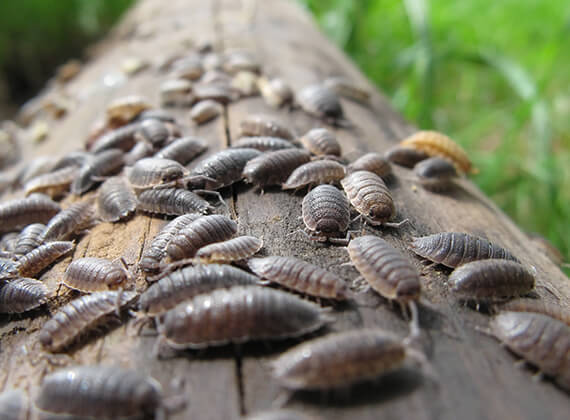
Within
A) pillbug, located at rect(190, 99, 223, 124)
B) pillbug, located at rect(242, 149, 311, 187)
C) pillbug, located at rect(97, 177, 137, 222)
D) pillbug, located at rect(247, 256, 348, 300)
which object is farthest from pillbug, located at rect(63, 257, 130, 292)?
pillbug, located at rect(190, 99, 223, 124)

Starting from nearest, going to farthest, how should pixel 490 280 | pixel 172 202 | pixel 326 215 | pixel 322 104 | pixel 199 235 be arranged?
1. pixel 490 280
2. pixel 199 235
3. pixel 326 215
4. pixel 172 202
5. pixel 322 104

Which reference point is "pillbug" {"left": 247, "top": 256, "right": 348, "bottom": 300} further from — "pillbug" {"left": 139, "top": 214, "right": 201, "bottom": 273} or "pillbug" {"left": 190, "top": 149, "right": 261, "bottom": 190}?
"pillbug" {"left": 190, "top": 149, "right": 261, "bottom": 190}

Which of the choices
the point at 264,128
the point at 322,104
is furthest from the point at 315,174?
the point at 322,104

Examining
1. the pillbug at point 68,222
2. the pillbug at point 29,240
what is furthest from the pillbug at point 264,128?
the pillbug at point 29,240

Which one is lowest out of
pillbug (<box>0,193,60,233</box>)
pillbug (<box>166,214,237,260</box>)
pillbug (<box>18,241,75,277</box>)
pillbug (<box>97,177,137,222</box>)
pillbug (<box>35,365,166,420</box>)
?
pillbug (<box>0,193,60,233</box>)

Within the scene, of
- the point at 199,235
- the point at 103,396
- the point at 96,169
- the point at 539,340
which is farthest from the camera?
the point at 96,169

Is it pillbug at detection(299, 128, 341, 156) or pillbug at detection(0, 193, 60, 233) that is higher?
pillbug at detection(299, 128, 341, 156)

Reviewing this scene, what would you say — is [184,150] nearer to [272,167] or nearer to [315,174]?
[272,167]
